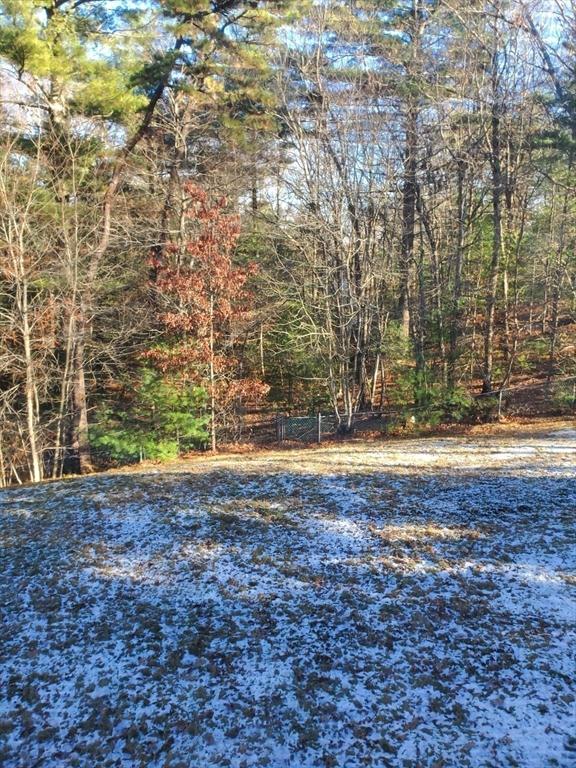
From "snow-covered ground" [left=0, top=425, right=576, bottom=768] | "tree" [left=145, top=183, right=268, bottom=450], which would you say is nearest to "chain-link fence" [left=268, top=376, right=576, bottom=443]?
"tree" [left=145, top=183, right=268, bottom=450]

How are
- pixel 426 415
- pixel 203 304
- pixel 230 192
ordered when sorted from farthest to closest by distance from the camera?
pixel 230 192
pixel 426 415
pixel 203 304

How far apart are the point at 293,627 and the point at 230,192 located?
50.7 feet

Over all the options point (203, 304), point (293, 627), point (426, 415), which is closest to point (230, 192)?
point (203, 304)

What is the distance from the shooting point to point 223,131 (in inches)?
594

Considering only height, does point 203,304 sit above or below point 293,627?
above

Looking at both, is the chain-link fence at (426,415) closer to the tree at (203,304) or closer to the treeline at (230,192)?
the treeline at (230,192)

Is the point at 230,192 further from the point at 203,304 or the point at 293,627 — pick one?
the point at 293,627

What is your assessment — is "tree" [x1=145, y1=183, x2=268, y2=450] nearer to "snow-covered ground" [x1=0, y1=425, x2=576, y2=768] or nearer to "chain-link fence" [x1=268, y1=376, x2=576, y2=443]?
"chain-link fence" [x1=268, y1=376, x2=576, y2=443]

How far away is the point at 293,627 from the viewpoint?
14.1ft

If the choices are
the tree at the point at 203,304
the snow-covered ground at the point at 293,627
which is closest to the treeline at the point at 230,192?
the tree at the point at 203,304

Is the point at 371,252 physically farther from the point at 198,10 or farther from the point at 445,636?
the point at 445,636

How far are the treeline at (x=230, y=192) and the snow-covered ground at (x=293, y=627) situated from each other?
5.63 meters

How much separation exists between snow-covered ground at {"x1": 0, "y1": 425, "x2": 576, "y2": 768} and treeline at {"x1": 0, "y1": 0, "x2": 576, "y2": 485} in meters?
5.63

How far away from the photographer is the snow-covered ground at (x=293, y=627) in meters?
3.21
